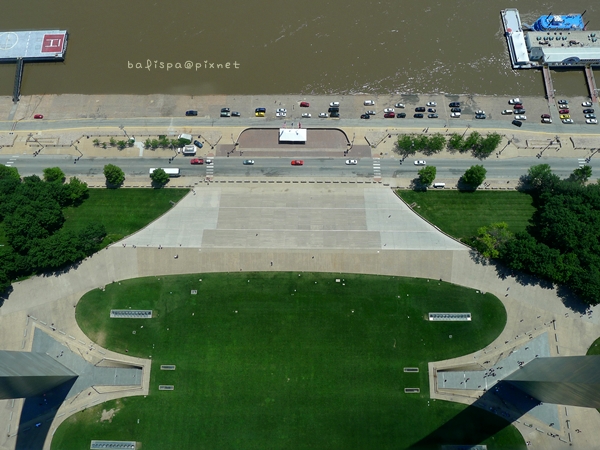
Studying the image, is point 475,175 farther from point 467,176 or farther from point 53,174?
point 53,174

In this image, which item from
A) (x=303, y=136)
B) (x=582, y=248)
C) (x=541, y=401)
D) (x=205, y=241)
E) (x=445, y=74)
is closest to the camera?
(x=541, y=401)

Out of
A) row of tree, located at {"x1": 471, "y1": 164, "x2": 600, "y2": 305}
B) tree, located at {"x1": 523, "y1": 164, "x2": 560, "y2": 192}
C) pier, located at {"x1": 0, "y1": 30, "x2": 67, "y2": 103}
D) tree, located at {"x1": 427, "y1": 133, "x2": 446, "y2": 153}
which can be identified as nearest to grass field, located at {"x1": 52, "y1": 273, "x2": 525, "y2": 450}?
row of tree, located at {"x1": 471, "y1": 164, "x2": 600, "y2": 305}

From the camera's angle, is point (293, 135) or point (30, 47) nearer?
point (293, 135)

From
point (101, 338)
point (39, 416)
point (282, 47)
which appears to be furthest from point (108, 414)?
point (282, 47)

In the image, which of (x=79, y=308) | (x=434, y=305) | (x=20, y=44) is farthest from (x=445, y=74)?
(x=20, y=44)

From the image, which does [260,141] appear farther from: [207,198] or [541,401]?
[541,401]
